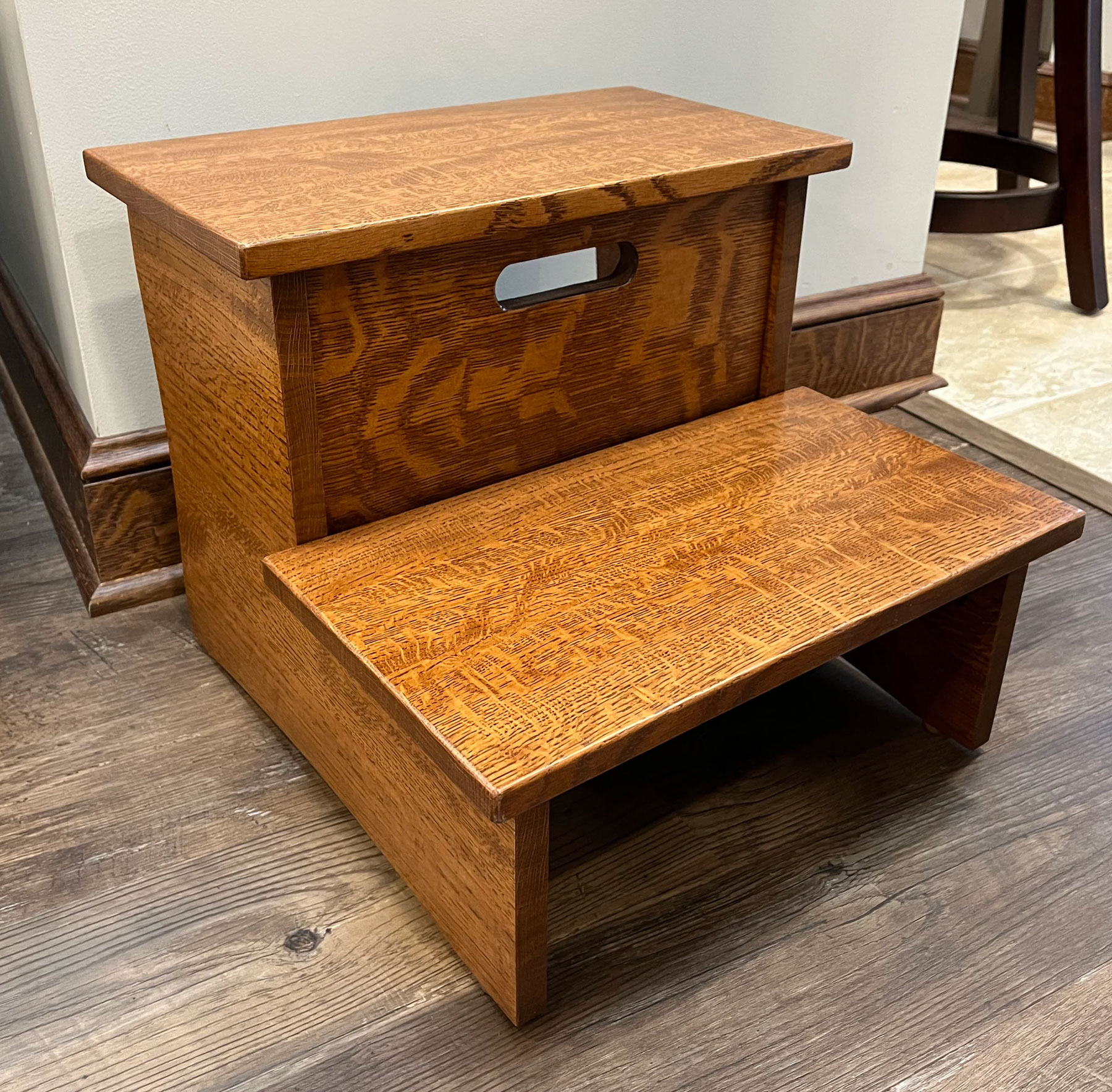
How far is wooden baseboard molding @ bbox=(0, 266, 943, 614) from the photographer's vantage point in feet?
3.78

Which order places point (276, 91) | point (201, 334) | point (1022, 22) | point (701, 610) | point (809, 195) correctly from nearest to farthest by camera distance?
point (701, 610)
point (201, 334)
point (276, 91)
point (809, 195)
point (1022, 22)

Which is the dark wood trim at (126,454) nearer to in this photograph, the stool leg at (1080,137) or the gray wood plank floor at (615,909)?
the gray wood plank floor at (615,909)

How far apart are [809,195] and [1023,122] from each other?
0.94 m

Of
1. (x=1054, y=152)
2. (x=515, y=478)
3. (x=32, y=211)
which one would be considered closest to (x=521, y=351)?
(x=515, y=478)

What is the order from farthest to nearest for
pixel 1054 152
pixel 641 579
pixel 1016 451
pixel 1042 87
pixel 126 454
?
pixel 1042 87 < pixel 1054 152 < pixel 1016 451 < pixel 126 454 < pixel 641 579

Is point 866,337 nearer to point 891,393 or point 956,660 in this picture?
point 891,393

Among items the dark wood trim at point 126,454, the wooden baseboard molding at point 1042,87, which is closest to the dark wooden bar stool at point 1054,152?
the wooden baseboard molding at point 1042,87

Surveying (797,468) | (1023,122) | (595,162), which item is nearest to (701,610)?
(797,468)

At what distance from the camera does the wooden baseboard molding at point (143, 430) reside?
115 centimetres

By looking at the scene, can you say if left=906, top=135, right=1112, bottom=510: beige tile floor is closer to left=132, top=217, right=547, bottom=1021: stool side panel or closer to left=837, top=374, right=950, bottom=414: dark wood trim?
left=837, top=374, right=950, bottom=414: dark wood trim

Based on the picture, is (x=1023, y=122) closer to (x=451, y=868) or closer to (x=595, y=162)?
(x=595, y=162)

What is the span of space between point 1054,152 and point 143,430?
1579mm

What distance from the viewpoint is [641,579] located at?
2.63 ft

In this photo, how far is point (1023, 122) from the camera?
7.04 feet
